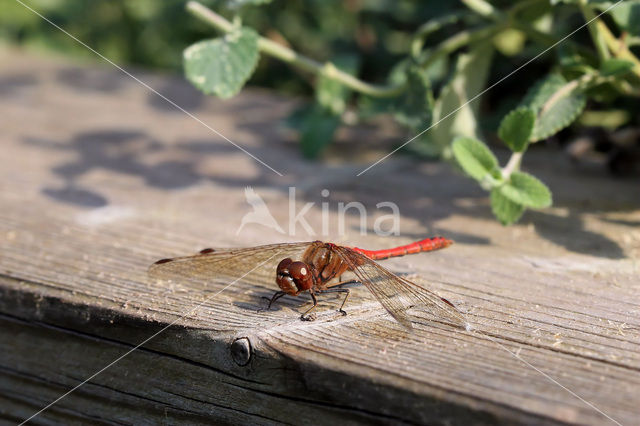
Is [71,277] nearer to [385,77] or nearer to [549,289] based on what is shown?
[549,289]

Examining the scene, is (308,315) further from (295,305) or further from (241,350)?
(241,350)

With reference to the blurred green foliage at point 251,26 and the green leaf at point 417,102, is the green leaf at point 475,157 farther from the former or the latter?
the blurred green foliage at point 251,26

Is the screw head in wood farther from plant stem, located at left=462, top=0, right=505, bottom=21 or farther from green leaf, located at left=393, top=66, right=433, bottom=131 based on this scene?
plant stem, located at left=462, top=0, right=505, bottom=21

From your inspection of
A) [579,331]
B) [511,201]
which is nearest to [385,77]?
[511,201]

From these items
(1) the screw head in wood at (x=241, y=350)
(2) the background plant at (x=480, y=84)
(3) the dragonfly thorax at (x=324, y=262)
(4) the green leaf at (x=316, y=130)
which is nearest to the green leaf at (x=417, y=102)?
(2) the background plant at (x=480, y=84)

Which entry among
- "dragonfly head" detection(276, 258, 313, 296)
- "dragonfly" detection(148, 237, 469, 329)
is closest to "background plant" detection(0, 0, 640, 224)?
"dragonfly" detection(148, 237, 469, 329)

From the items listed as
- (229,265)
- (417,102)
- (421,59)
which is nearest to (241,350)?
(229,265)
